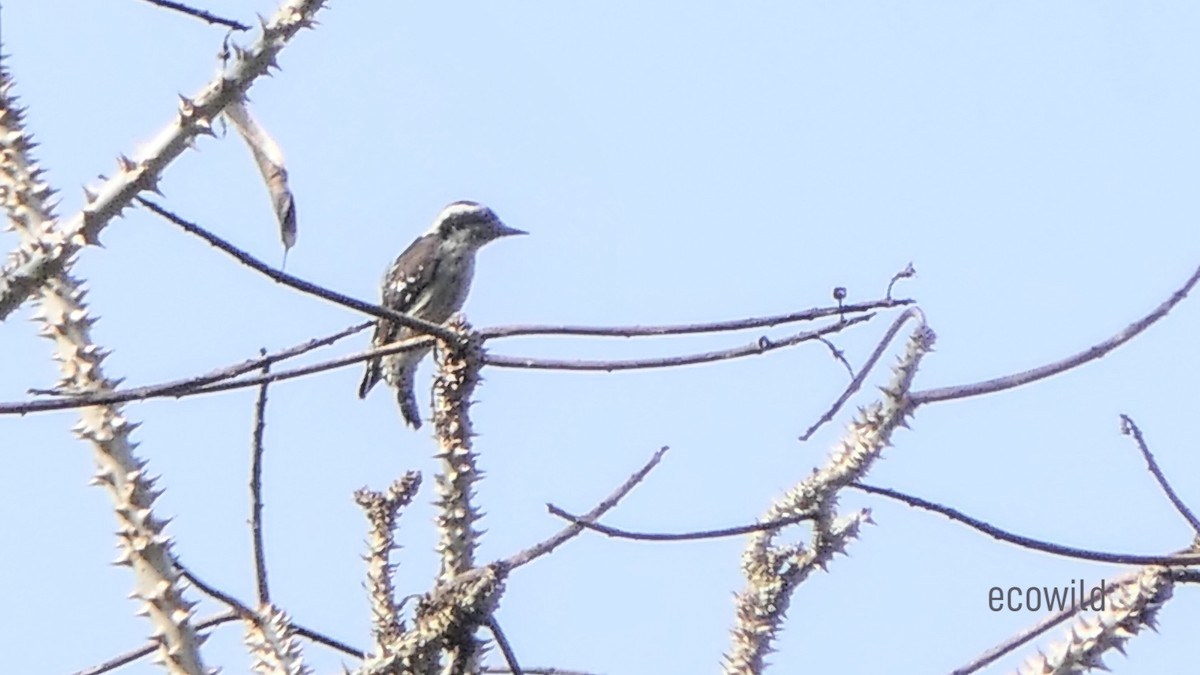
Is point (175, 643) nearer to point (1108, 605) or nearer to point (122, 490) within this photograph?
point (122, 490)

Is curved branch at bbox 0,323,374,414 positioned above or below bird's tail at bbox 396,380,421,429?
below

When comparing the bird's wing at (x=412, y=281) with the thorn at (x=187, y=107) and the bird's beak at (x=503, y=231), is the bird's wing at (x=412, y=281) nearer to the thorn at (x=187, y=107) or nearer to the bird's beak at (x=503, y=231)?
the bird's beak at (x=503, y=231)

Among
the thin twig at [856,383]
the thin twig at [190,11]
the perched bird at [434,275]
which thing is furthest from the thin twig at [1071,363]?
the perched bird at [434,275]

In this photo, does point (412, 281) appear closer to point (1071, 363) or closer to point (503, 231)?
point (503, 231)

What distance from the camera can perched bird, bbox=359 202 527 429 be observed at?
28.6 feet

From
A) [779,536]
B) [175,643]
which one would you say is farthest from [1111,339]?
[175,643]

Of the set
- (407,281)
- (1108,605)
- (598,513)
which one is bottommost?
(1108,605)

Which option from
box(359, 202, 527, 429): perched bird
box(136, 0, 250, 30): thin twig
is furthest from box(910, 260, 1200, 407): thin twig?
box(359, 202, 527, 429): perched bird

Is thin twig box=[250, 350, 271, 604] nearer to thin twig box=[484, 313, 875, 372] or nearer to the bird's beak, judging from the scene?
thin twig box=[484, 313, 875, 372]

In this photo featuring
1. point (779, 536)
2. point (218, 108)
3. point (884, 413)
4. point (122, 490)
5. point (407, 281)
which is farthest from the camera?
point (407, 281)

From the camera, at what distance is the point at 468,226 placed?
31.2 feet

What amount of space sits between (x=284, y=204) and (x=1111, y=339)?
57.5 inches

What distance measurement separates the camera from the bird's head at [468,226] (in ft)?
30.9

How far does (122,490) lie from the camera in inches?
119
